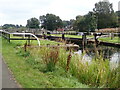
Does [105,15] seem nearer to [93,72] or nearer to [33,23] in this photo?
[33,23]

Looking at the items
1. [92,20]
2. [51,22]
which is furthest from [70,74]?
[51,22]

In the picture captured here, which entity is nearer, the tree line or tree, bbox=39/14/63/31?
the tree line

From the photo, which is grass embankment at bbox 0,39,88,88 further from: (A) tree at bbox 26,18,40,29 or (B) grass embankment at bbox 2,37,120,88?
(A) tree at bbox 26,18,40,29

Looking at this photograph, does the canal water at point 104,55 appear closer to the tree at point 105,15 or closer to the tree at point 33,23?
the tree at point 105,15

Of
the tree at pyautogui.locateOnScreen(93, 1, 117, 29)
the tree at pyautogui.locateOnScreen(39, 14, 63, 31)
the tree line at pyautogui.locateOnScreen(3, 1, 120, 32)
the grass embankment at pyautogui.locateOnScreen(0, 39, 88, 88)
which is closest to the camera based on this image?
the grass embankment at pyautogui.locateOnScreen(0, 39, 88, 88)

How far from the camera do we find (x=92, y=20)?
61188 mm

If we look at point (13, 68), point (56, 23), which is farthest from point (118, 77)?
point (56, 23)

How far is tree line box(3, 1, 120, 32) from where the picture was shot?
200 feet

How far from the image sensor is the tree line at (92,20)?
61062mm

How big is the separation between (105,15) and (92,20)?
13.9 metres

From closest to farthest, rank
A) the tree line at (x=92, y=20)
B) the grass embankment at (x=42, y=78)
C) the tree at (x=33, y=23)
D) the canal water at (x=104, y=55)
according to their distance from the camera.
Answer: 1. the grass embankment at (x=42, y=78)
2. the canal water at (x=104, y=55)
3. the tree line at (x=92, y=20)
4. the tree at (x=33, y=23)

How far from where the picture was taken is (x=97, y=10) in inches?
3071

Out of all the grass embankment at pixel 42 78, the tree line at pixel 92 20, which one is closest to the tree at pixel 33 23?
the tree line at pixel 92 20

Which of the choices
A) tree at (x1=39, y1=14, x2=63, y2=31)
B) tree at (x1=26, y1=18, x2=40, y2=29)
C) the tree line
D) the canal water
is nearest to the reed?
the canal water
